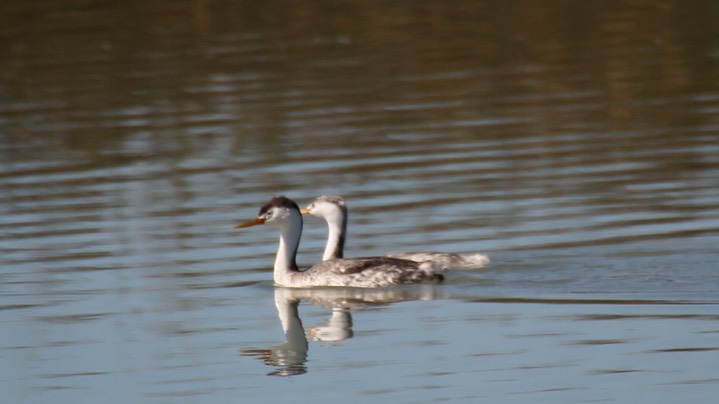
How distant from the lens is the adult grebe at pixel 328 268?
46.2ft

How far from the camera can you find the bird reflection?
38.7 feet

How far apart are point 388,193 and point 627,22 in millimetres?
15779

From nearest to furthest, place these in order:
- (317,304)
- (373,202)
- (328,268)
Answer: (317,304) < (328,268) < (373,202)

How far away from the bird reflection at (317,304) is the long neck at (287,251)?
0.17 metres

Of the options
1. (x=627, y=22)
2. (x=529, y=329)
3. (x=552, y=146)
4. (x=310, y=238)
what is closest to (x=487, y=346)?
(x=529, y=329)

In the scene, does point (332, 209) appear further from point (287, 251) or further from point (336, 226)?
point (287, 251)

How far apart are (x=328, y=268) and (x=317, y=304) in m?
0.46

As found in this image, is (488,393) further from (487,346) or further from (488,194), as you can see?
(488,194)

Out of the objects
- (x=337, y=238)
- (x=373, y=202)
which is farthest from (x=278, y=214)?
(x=373, y=202)

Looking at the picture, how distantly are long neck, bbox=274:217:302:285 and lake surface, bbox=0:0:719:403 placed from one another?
6.2 inches

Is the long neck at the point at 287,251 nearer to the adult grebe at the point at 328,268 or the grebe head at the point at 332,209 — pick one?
the adult grebe at the point at 328,268

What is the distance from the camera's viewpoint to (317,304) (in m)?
14.0

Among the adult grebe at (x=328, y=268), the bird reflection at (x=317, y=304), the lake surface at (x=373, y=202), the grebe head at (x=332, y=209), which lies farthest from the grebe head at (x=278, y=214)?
the bird reflection at (x=317, y=304)

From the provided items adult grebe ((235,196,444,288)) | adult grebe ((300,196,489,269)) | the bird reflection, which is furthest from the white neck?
the bird reflection
